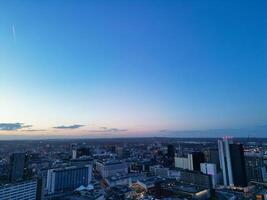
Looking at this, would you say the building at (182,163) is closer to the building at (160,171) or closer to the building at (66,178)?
the building at (160,171)

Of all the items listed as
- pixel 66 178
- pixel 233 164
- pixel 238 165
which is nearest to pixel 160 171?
pixel 233 164

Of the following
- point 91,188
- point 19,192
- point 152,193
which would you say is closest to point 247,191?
point 152,193

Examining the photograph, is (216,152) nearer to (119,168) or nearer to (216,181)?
(216,181)

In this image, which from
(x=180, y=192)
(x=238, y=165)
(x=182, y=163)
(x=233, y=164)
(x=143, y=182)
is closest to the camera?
(x=180, y=192)

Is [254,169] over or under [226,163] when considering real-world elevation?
under

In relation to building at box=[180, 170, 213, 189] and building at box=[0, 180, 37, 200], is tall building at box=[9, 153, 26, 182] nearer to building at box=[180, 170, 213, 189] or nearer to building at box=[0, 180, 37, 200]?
building at box=[0, 180, 37, 200]

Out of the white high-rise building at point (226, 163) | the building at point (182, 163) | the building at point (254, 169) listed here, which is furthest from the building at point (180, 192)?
the building at point (182, 163)

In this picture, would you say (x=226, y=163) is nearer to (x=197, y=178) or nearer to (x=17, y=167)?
(x=197, y=178)
